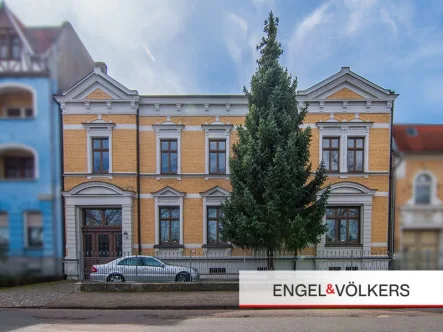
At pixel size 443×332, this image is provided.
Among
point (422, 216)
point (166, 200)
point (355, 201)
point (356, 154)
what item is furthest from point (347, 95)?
point (422, 216)

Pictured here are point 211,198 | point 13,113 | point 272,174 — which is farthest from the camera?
point 211,198

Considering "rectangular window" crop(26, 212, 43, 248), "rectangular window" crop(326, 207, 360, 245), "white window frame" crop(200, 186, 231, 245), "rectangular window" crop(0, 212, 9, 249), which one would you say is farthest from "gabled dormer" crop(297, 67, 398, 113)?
"rectangular window" crop(0, 212, 9, 249)

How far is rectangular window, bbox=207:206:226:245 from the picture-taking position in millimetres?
9586

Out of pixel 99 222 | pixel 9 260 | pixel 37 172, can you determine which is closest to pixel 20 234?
pixel 9 260

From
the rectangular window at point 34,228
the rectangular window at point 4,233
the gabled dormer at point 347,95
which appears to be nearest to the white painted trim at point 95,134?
the rectangular window at point 34,228

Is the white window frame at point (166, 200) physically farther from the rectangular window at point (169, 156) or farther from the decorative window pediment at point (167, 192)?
the rectangular window at point (169, 156)

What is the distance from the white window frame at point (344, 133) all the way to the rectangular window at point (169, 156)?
6.10 m

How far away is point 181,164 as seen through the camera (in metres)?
9.63

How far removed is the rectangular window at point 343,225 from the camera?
946 centimetres

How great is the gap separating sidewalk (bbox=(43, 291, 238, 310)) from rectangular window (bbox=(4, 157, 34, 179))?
14.3ft

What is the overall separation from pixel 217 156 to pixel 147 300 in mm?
5728

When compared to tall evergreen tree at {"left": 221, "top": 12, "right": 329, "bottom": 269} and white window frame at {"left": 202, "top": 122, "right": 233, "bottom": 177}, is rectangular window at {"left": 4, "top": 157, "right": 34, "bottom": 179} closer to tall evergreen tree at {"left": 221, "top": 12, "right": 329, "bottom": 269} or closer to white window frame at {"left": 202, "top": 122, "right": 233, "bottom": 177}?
tall evergreen tree at {"left": 221, "top": 12, "right": 329, "bottom": 269}

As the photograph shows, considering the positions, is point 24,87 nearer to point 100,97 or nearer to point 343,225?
point 100,97

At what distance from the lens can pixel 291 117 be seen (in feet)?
23.1
